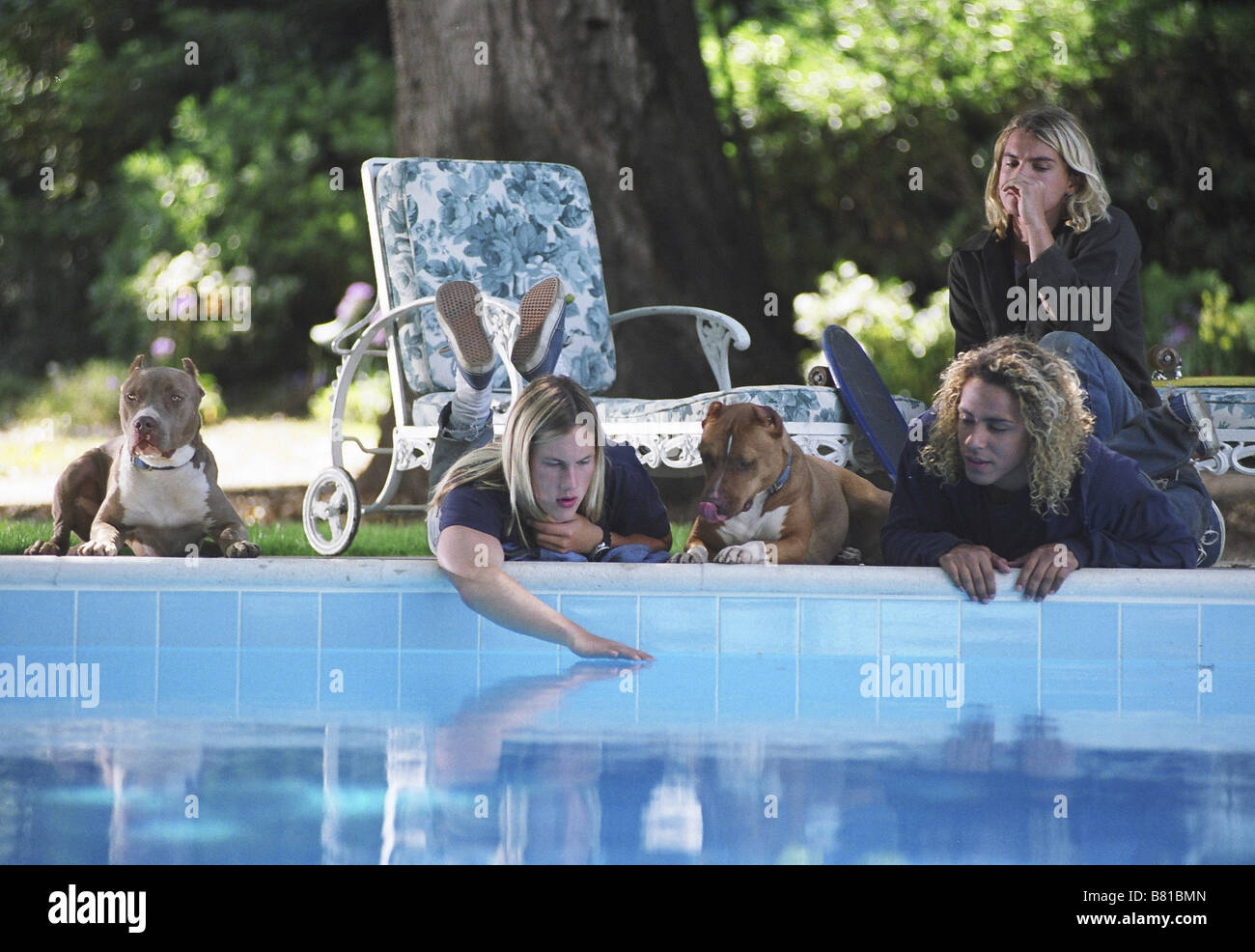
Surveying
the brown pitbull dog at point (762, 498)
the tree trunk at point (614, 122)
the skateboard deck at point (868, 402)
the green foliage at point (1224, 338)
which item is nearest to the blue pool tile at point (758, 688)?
the brown pitbull dog at point (762, 498)

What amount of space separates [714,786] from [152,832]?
0.97 metres

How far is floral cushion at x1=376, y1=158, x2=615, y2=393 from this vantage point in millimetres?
5641

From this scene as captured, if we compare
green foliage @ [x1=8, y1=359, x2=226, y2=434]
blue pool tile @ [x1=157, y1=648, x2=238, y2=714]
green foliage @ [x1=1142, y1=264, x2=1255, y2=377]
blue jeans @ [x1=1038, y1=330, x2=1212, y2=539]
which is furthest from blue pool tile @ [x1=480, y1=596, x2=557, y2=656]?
green foliage @ [x1=8, y1=359, x2=226, y2=434]

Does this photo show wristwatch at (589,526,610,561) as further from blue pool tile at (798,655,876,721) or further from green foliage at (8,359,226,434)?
green foliage at (8,359,226,434)

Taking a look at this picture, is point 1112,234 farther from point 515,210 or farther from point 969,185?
point 969,185

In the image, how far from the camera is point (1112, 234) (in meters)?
4.66

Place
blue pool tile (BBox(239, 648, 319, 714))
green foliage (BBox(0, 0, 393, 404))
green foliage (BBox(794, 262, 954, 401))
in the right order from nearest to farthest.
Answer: blue pool tile (BBox(239, 648, 319, 714)) < green foliage (BBox(794, 262, 954, 401)) < green foliage (BBox(0, 0, 393, 404))

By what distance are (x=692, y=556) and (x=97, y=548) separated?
1.80m

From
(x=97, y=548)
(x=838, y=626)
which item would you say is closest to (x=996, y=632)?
(x=838, y=626)

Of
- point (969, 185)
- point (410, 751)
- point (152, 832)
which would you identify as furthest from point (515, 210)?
point (969, 185)

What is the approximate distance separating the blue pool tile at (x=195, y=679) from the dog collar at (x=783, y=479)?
65.1 inches

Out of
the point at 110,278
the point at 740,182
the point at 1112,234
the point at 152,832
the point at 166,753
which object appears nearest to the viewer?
the point at 152,832

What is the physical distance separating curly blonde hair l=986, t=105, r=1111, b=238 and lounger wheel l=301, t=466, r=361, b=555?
2.32 meters

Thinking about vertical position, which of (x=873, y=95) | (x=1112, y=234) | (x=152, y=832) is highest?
(x=873, y=95)
